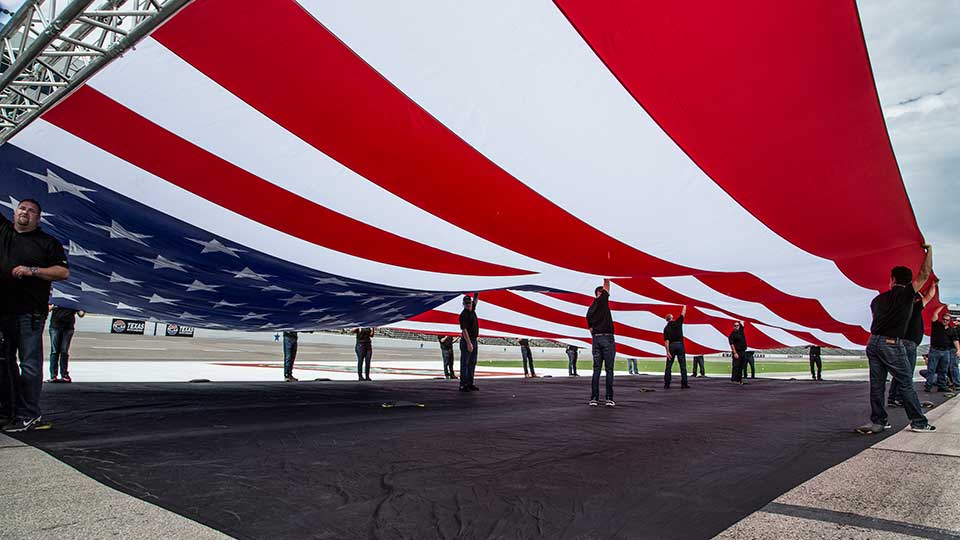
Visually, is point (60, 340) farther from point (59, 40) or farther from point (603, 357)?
point (603, 357)

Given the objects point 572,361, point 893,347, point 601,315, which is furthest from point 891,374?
point 572,361

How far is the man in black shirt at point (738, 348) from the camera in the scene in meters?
10.5

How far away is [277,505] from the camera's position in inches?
68.3

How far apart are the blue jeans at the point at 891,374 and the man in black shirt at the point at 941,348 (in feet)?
19.3

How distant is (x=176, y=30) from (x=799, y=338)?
11.3 m

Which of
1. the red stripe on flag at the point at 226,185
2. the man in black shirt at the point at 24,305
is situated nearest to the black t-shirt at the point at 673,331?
the red stripe on flag at the point at 226,185

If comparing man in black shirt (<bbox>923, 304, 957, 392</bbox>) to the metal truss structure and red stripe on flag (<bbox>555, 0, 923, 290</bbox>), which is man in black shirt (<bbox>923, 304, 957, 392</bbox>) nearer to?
red stripe on flag (<bbox>555, 0, 923, 290</bbox>)

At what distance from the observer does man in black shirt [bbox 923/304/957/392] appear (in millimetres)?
8419

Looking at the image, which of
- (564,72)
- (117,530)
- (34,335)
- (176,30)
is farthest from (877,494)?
(34,335)

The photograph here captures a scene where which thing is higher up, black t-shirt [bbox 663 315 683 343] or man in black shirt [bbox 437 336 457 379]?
black t-shirt [bbox 663 315 683 343]

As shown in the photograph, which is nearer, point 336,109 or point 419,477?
point 419,477

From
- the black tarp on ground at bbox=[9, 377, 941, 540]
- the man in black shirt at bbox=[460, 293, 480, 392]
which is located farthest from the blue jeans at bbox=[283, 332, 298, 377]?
the black tarp on ground at bbox=[9, 377, 941, 540]

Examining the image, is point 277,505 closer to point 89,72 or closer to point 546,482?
point 546,482

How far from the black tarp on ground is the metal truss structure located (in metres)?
1.88
